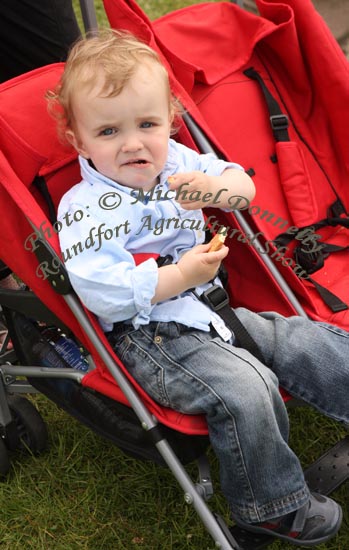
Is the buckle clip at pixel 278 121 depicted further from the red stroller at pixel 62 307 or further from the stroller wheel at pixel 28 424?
the stroller wheel at pixel 28 424

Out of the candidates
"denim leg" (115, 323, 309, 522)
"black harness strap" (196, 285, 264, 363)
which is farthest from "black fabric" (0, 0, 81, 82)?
"denim leg" (115, 323, 309, 522)

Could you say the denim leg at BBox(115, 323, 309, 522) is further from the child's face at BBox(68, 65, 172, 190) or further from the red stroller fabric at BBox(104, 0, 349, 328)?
the red stroller fabric at BBox(104, 0, 349, 328)

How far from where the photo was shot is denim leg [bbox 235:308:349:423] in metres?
2.06

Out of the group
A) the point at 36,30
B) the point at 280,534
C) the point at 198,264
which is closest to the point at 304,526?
the point at 280,534

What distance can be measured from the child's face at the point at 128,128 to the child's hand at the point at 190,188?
2.5 inches

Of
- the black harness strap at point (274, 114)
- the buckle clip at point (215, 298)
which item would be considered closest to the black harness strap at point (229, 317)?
the buckle clip at point (215, 298)

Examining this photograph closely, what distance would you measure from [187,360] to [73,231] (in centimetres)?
41

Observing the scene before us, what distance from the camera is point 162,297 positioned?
77.4 inches

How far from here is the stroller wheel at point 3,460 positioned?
2549mm

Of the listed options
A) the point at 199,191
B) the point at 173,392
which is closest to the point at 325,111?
the point at 199,191

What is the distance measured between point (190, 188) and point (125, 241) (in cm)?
22

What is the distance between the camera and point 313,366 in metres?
2.06

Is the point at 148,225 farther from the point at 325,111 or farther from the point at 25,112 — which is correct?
the point at 325,111

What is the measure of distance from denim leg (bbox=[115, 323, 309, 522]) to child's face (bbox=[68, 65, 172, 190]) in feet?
1.38
